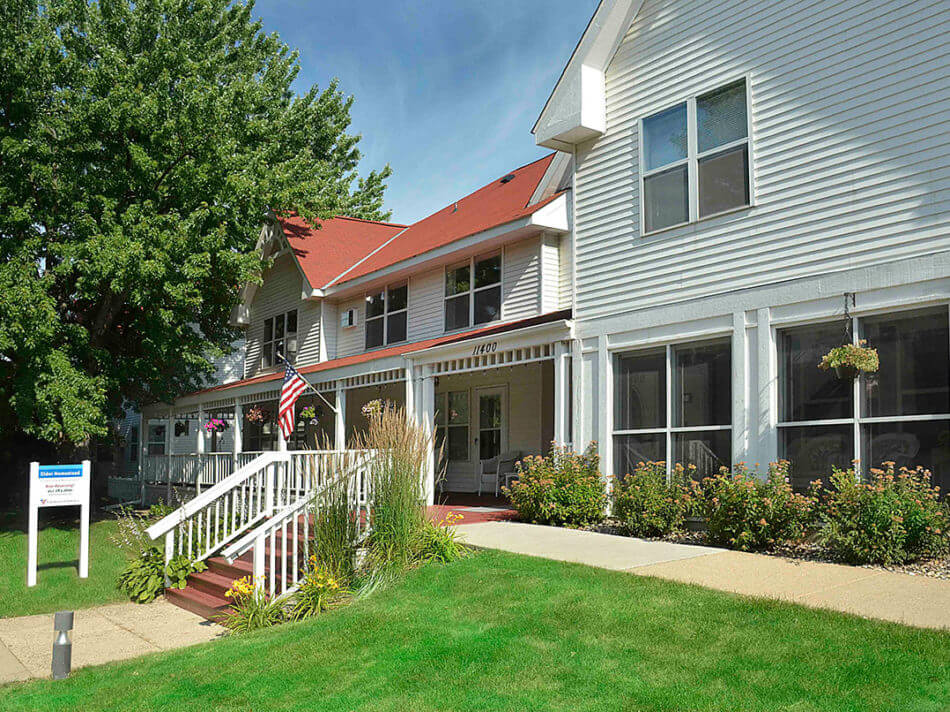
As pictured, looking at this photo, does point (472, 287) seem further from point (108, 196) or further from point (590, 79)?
point (108, 196)

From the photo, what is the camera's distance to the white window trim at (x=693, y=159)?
402 inches

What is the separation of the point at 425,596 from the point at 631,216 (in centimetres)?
625

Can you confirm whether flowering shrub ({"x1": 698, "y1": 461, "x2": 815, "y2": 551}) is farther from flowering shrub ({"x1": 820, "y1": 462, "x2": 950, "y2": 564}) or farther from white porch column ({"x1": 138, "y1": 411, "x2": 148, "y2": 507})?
white porch column ({"x1": 138, "y1": 411, "x2": 148, "y2": 507})

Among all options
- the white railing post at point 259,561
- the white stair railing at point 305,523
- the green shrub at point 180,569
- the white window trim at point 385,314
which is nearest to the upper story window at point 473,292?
the white window trim at point 385,314

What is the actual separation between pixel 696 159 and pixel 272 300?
15.5 m

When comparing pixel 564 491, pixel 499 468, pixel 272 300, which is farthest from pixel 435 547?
pixel 272 300

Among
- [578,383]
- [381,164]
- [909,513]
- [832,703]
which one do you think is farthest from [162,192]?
[381,164]

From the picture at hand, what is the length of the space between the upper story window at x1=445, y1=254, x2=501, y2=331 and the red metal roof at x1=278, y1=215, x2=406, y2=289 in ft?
15.7

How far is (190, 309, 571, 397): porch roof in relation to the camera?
45.6ft

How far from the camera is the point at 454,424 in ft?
63.2

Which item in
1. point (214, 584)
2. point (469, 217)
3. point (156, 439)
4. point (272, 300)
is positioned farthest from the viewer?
point (156, 439)

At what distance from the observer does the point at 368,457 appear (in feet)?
30.6

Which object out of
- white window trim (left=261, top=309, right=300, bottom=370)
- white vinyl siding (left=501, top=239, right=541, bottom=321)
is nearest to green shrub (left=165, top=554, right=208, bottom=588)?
white vinyl siding (left=501, top=239, right=541, bottom=321)

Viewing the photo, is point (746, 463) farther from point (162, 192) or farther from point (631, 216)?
point (162, 192)
